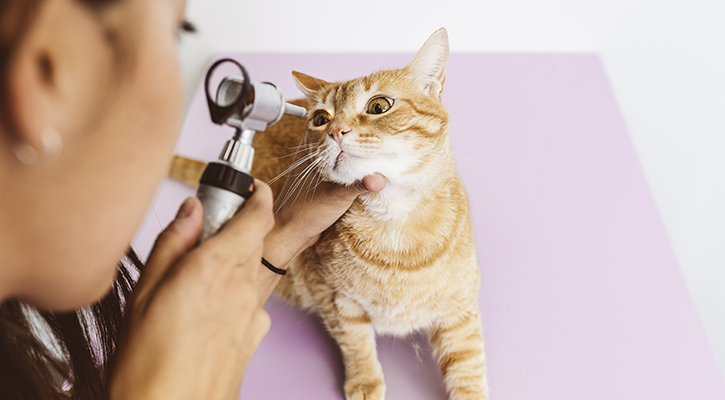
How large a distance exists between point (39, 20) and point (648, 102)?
2.58m

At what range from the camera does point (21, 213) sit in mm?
556

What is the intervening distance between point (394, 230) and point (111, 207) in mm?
860

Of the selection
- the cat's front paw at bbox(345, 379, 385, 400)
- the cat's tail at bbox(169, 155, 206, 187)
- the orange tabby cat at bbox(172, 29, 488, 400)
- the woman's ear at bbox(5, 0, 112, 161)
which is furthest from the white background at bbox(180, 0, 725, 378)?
the woman's ear at bbox(5, 0, 112, 161)

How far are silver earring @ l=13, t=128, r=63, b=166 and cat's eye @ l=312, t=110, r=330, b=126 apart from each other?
88 centimetres

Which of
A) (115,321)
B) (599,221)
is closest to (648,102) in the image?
(599,221)

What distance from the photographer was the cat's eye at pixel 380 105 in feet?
4.17

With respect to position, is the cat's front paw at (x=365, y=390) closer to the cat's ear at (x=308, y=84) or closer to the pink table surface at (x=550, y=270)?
the pink table surface at (x=550, y=270)

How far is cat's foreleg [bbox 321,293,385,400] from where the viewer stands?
1464mm

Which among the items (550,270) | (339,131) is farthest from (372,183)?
(550,270)

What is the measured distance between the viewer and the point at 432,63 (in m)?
1.29

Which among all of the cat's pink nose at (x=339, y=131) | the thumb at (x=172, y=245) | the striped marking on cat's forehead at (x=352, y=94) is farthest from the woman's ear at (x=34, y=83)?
the striped marking on cat's forehead at (x=352, y=94)

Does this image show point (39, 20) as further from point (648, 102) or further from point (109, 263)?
point (648, 102)

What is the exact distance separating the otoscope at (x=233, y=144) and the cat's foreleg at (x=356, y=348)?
0.77 metres

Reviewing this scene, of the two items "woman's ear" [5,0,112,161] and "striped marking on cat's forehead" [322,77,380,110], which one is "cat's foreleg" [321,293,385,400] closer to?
"striped marking on cat's forehead" [322,77,380,110]
